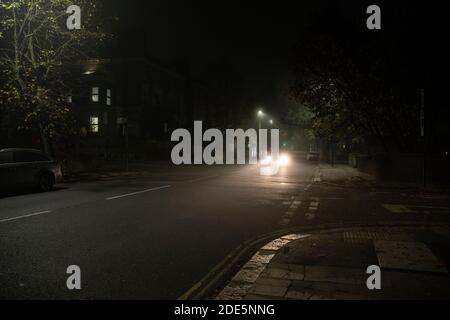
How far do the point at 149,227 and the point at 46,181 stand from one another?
335 inches

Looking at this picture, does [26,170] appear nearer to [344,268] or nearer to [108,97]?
[344,268]

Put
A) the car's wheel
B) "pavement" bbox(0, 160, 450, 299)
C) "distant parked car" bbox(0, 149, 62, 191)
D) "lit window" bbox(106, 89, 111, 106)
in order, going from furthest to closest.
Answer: "lit window" bbox(106, 89, 111, 106)
the car's wheel
"distant parked car" bbox(0, 149, 62, 191)
"pavement" bbox(0, 160, 450, 299)

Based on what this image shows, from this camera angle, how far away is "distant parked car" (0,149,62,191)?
46.0 feet

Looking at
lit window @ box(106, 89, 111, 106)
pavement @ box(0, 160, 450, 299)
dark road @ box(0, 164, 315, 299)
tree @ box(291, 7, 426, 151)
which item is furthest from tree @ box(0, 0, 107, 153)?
lit window @ box(106, 89, 111, 106)

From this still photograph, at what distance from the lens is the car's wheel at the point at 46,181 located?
50.7 ft

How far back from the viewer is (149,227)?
903cm

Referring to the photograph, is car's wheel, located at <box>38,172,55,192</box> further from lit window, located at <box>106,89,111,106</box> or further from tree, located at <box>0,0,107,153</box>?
lit window, located at <box>106,89,111,106</box>

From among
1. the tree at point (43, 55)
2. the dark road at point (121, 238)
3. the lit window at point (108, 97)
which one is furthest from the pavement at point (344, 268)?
the lit window at point (108, 97)

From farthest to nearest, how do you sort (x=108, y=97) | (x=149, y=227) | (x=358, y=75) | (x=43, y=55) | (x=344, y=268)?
1. (x=108, y=97)
2. (x=358, y=75)
3. (x=43, y=55)
4. (x=149, y=227)
5. (x=344, y=268)

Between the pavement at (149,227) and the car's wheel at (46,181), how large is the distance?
0.57m

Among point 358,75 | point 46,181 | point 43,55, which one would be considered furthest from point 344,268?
point 43,55

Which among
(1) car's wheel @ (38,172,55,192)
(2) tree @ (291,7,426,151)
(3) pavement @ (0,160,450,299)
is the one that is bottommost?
(3) pavement @ (0,160,450,299)

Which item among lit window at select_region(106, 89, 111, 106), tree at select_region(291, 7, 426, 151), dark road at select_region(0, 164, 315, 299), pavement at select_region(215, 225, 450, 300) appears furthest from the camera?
lit window at select_region(106, 89, 111, 106)

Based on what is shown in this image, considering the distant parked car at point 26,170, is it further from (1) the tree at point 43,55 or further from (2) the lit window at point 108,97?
(2) the lit window at point 108,97
